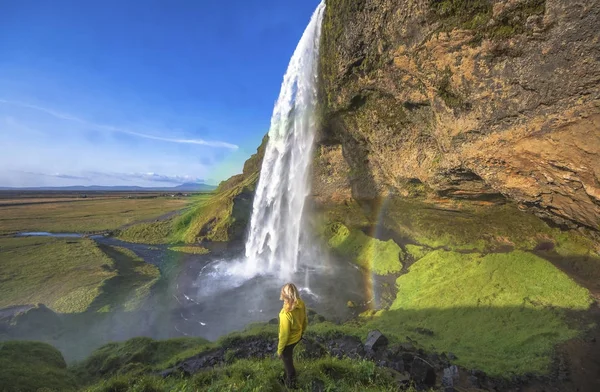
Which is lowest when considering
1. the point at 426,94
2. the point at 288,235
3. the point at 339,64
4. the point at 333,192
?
the point at 288,235

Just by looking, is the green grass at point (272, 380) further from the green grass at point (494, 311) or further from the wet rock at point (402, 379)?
the green grass at point (494, 311)

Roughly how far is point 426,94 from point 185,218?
46.4 m

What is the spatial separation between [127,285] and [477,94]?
27803 millimetres

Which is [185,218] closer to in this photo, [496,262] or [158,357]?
[158,357]

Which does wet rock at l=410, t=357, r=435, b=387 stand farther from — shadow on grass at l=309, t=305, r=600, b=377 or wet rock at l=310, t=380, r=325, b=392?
wet rock at l=310, t=380, r=325, b=392

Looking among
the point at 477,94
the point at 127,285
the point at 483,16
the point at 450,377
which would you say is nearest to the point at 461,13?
the point at 483,16

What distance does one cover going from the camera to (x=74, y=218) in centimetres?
6931

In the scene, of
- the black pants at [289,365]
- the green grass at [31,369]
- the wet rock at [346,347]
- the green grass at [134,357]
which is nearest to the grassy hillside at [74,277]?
the green grass at [134,357]

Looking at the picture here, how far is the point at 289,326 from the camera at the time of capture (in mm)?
6359

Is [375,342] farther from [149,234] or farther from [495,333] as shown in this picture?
[149,234]

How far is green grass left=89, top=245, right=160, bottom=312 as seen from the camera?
2053 centimetres

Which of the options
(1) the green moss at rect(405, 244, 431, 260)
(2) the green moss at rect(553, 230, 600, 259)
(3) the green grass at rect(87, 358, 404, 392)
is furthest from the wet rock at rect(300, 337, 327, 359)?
(1) the green moss at rect(405, 244, 431, 260)

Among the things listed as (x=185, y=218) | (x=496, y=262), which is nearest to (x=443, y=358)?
(x=496, y=262)

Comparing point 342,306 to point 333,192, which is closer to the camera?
point 342,306
